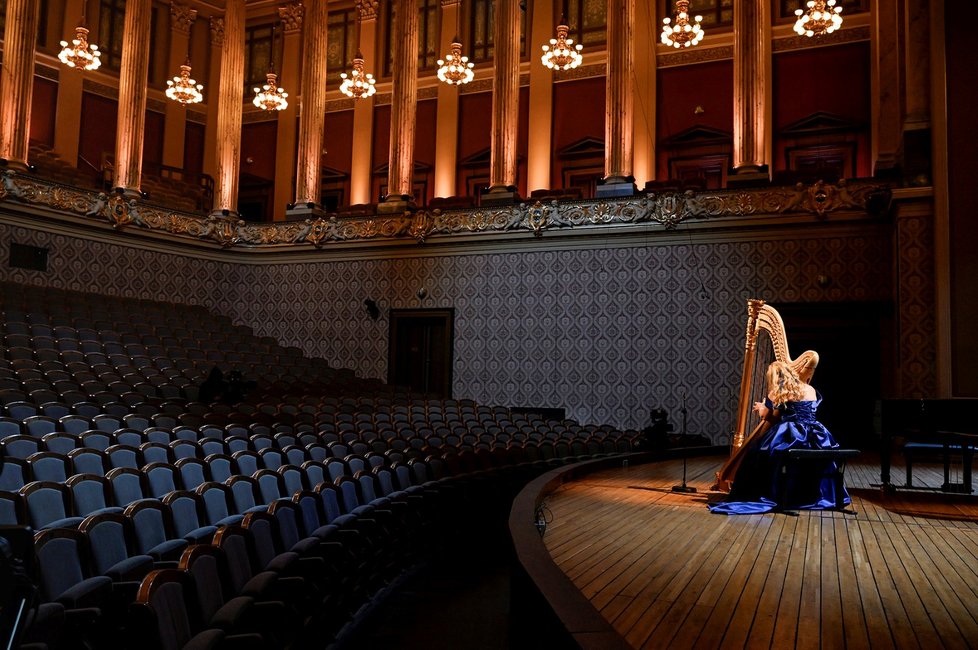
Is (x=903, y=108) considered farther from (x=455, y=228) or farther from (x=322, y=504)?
(x=322, y=504)

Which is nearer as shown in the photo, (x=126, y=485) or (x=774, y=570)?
(x=774, y=570)

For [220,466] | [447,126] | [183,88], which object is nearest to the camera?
[220,466]

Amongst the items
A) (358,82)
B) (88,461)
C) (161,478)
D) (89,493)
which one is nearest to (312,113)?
(358,82)

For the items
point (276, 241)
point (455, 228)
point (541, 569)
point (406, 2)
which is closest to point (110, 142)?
point (276, 241)

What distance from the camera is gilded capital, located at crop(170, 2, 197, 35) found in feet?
52.3

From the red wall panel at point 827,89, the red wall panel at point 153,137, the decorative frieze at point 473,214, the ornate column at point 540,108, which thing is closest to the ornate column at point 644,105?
the ornate column at point 540,108

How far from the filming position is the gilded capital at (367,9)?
15697 mm

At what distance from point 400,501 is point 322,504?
721 mm

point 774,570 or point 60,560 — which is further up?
point 60,560

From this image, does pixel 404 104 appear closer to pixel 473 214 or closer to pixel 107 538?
pixel 473 214

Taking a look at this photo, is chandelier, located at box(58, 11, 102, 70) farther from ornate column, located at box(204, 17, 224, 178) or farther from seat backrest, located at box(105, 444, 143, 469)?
seat backrest, located at box(105, 444, 143, 469)

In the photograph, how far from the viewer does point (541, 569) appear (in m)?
2.46

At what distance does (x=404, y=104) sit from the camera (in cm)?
1329

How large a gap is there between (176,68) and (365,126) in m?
3.96
